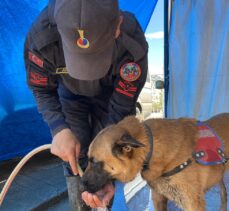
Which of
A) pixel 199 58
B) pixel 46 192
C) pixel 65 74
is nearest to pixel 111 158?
pixel 65 74

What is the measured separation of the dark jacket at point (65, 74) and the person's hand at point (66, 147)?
8cm

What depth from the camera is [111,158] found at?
190 centimetres

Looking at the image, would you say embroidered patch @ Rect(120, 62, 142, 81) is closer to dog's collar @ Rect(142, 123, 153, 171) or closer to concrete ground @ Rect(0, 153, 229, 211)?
dog's collar @ Rect(142, 123, 153, 171)

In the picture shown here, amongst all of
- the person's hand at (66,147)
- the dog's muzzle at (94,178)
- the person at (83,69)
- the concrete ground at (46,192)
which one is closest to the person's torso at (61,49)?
the person at (83,69)

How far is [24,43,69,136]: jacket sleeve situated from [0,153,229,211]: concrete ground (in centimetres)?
123

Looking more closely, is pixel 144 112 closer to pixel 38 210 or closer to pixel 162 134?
pixel 38 210

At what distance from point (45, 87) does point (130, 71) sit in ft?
1.75

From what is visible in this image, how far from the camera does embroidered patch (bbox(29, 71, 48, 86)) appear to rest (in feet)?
6.81

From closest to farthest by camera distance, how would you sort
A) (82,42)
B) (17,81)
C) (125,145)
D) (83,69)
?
(82,42) < (83,69) < (125,145) < (17,81)

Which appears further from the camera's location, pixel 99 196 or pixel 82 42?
pixel 99 196

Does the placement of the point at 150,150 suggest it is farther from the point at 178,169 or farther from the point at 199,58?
the point at 199,58

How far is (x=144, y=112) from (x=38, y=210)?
3.68 meters

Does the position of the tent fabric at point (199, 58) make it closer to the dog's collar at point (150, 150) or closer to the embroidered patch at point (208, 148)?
the embroidered patch at point (208, 148)

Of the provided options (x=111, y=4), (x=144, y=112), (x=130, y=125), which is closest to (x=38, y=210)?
(x=130, y=125)
